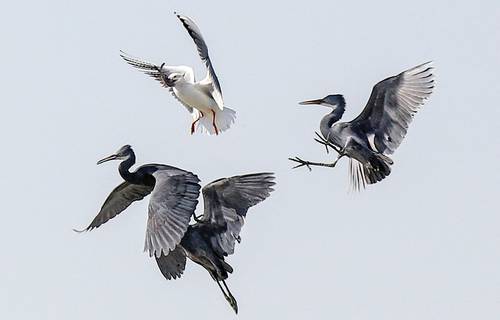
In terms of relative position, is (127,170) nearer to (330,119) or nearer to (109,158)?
(109,158)

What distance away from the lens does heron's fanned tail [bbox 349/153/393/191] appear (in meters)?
29.0

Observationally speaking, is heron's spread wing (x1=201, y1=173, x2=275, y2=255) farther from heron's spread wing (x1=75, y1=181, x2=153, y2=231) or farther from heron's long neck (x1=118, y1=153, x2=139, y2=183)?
heron's spread wing (x1=75, y1=181, x2=153, y2=231)

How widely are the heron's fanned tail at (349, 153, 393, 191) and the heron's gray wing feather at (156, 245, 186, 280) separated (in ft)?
12.0

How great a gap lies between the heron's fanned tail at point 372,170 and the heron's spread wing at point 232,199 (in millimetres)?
2329

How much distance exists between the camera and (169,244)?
25.6m

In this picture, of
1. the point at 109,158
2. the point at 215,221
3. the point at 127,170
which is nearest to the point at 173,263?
the point at 215,221

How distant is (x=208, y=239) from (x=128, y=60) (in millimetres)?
5814

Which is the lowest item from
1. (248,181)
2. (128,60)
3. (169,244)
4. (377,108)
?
(169,244)

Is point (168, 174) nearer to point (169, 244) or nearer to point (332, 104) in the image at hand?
point (169, 244)

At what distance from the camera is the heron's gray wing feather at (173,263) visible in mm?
27531

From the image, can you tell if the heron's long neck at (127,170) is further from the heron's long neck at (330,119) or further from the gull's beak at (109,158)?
the heron's long neck at (330,119)

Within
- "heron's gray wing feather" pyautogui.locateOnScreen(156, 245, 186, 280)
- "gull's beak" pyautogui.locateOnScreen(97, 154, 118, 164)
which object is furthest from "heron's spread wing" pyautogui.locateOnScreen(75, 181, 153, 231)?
"heron's gray wing feather" pyautogui.locateOnScreen(156, 245, 186, 280)

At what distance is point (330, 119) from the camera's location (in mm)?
29703

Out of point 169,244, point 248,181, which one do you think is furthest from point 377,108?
point 169,244
